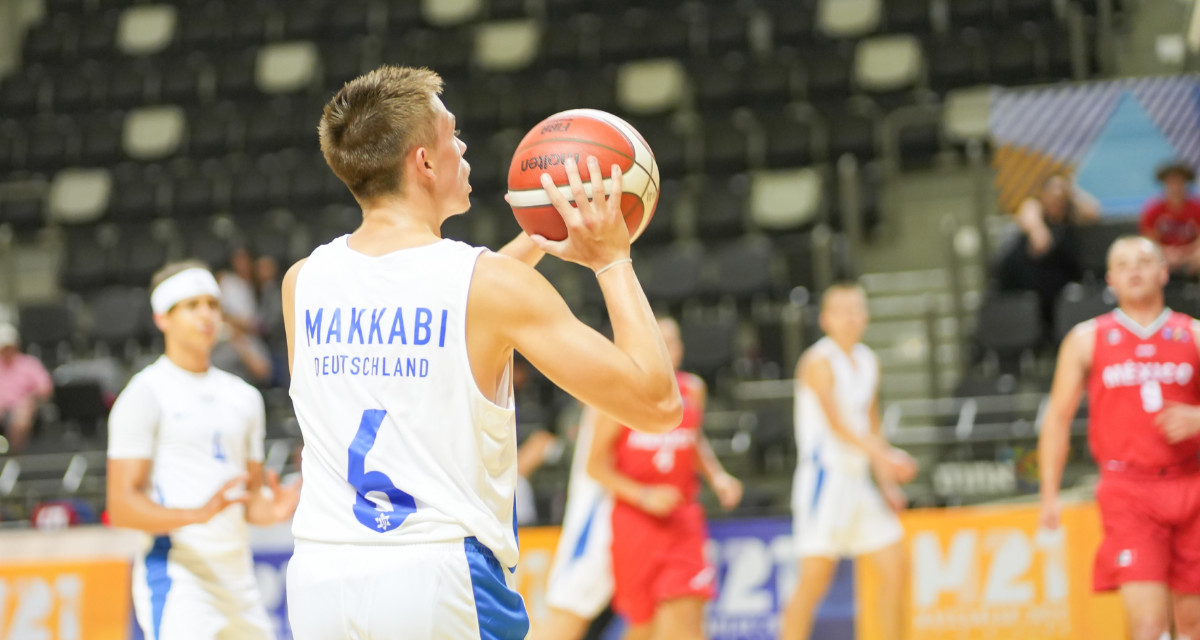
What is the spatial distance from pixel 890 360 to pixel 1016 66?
3312 mm

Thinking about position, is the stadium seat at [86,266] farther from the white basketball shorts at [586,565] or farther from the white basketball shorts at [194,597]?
the white basketball shorts at [194,597]

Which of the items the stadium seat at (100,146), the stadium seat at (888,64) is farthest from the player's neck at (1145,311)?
the stadium seat at (100,146)

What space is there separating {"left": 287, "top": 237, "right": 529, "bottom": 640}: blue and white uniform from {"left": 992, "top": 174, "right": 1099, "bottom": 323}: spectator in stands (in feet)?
27.9

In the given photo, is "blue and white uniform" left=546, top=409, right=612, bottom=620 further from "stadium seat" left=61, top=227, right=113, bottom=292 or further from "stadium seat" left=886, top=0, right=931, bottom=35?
"stadium seat" left=61, top=227, right=113, bottom=292

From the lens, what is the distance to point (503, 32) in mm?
15547

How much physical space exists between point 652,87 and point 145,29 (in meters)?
7.00

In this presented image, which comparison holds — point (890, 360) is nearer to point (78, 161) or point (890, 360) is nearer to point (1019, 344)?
point (1019, 344)

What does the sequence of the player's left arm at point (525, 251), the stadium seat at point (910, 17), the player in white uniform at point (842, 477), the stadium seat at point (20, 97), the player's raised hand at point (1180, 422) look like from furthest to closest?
the stadium seat at point (20, 97)
the stadium seat at point (910, 17)
the player in white uniform at point (842, 477)
the player's raised hand at point (1180, 422)
the player's left arm at point (525, 251)

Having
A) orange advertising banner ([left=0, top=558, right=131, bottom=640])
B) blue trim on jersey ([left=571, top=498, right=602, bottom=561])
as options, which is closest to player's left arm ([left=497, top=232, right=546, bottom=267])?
blue trim on jersey ([left=571, top=498, right=602, bottom=561])

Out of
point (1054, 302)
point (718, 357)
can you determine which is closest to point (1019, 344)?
point (1054, 302)

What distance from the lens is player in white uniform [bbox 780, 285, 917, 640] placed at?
25.1 feet

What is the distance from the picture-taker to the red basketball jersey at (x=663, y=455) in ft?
23.6

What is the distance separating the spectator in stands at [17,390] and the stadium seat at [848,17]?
8.57m

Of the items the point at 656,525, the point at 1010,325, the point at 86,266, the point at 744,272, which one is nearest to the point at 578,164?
the point at 656,525
